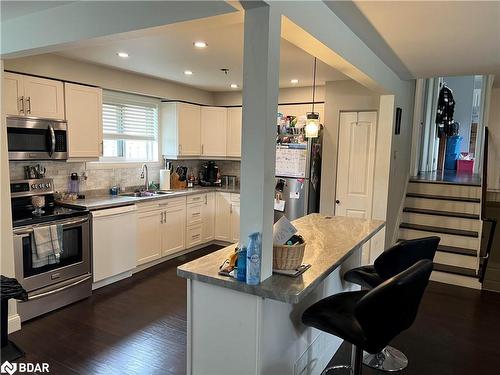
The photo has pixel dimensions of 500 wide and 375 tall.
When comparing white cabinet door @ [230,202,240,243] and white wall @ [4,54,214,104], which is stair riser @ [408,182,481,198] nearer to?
white cabinet door @ [230,202,240,243]

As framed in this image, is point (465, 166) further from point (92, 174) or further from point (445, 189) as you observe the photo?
point (92, 174)

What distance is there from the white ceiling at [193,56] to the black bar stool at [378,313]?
6.04ft

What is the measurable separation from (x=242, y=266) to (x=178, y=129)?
3941 mm

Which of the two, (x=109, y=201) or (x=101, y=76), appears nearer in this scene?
(x=109, y=201)

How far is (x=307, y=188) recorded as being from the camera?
4.80 m

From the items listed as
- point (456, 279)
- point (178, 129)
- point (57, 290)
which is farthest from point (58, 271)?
point (456, 279)

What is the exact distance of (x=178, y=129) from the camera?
5340mm

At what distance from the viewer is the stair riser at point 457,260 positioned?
4441 mm

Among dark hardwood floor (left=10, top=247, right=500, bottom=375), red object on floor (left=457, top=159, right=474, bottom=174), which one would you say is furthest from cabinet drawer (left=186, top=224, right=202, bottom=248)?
red object on floor (left=457, top=159, right=474, bottom=174)

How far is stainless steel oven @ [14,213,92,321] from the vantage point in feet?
10.2

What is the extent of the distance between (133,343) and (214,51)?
2673 millimetres

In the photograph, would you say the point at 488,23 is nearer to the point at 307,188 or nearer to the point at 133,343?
the point at 307,188

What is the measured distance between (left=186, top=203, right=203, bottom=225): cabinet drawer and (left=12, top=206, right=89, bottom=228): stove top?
1722 millimetres

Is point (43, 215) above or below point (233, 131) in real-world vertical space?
below
